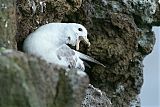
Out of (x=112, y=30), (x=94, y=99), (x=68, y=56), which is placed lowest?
(x=94, y=99)

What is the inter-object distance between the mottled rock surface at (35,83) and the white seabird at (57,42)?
0.55 m

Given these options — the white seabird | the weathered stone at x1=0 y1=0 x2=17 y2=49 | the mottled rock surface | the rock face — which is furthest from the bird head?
the mottled rock surface

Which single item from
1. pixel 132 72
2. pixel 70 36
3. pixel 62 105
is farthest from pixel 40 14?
pixel 62 105

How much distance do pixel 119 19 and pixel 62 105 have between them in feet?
4.18

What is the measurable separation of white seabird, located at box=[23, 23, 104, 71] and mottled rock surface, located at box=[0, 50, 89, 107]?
1.82 feet

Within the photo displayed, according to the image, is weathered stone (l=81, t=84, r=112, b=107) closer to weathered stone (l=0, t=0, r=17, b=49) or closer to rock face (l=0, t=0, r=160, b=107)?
rock face (l=0, t=0, r=160, b=107)

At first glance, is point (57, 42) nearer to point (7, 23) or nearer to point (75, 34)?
point (75, 34)

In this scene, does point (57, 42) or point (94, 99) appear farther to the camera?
point (94, 99)

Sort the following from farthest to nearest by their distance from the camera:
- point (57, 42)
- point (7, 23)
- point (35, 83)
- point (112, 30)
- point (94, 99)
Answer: point (112, 30), point (94, 99), point (57, 42), point (7, 23), point (35, 83)

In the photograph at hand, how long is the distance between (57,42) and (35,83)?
75cm

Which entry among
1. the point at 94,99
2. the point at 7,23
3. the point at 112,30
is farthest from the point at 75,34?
the point at 112,30

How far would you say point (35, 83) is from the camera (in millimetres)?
1343

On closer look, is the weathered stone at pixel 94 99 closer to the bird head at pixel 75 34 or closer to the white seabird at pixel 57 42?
the white seabird at pixel 57 42

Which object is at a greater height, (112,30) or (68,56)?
(112,30)
